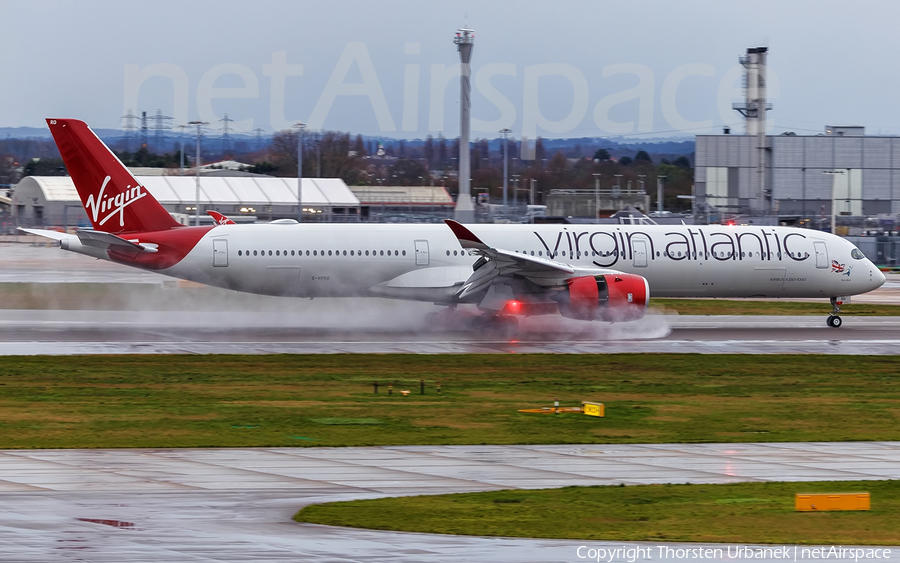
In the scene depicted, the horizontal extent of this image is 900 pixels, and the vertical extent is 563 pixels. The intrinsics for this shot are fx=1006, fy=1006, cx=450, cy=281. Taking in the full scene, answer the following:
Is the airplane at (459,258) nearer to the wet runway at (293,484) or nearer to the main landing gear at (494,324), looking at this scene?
the main landing gear at (494,324)

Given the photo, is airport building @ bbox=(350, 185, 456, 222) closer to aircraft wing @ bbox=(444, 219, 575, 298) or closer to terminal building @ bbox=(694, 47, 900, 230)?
terminal building @ bbox=(694, 47, 900, 230)

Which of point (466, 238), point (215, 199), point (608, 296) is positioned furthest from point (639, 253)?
point (215, 199)

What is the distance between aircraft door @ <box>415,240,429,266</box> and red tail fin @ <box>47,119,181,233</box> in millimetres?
7941

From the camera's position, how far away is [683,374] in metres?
23.1

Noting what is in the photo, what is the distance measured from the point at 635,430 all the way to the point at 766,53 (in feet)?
324

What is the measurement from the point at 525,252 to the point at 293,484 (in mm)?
20566

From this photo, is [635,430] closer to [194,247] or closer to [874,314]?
[194,247]

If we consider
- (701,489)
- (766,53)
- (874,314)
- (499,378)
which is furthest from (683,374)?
(766,53)

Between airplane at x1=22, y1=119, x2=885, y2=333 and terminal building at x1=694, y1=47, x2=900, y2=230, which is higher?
terminal building at x1=694, y1=47, x2=900, y2=230

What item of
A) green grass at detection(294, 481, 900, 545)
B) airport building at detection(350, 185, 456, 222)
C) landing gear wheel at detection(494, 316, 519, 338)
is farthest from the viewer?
airport building at detection(350, 185, 456, 222)

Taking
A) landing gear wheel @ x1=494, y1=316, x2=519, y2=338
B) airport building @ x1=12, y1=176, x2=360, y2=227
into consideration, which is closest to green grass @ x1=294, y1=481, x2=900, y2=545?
landing gear wheel @ x1=494, y1=316, x2=519, y2=338

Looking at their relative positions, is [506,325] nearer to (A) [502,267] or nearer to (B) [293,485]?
(A) [502,267]

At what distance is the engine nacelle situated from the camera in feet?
97.5

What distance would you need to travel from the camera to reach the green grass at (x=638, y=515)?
10.7 meters
